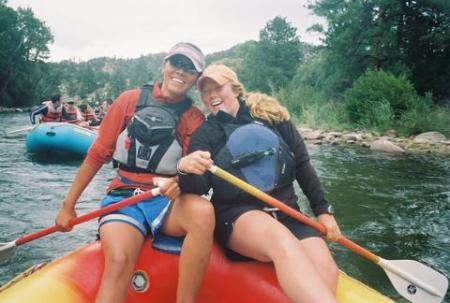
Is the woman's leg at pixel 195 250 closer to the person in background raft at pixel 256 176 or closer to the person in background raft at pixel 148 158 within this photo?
the person in background raft at pixel 148 158

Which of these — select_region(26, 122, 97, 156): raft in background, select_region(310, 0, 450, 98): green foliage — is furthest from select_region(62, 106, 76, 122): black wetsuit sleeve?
select_region(310, 0, 450, 98): green foliage

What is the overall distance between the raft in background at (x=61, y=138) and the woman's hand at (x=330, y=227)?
21.9 feet

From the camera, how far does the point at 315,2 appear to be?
19047 mm

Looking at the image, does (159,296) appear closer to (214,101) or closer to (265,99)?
(214,101)

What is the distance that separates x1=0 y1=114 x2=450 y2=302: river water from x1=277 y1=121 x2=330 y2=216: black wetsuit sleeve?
105cm

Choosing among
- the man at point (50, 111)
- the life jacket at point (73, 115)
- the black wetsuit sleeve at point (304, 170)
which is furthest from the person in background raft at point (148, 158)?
the life jacket at point (73, 115)

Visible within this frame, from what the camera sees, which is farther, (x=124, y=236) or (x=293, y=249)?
(x=124, y=236)

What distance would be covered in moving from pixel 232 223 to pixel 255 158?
348mm

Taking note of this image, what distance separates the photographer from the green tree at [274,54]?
31.6m

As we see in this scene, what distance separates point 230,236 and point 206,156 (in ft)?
1.23

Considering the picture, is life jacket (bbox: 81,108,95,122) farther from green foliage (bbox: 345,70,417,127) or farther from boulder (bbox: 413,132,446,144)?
boulder (bbox: 413,132,446,144)

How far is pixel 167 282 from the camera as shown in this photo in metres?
1.92

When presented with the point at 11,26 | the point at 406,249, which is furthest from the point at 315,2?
the point at 11,26

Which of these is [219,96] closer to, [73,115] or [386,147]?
[73,115]
